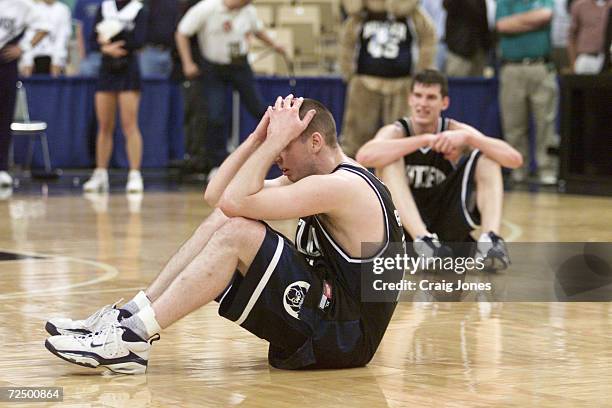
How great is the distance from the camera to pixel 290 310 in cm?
504

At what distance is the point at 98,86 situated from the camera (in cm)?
1386

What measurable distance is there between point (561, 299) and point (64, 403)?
3.50 m

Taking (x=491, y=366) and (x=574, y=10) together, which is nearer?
(x=491, y=366)

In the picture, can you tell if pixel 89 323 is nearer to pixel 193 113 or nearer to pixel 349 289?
pixel 349 289

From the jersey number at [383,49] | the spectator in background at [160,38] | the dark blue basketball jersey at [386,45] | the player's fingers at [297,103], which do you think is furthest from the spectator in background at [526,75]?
the player's fingers at [297,103]

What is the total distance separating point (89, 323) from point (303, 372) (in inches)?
34.0

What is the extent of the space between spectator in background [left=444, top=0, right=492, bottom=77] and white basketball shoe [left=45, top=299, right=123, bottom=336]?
36.3 ft

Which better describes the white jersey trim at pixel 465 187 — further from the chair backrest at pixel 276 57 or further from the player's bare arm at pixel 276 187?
the chair backrest at pixel 276 57

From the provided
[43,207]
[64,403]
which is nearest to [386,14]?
[43,207]

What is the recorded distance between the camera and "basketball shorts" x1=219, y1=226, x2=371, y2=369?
498 cm

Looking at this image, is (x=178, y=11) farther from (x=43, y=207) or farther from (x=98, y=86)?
(x=43, y=207)

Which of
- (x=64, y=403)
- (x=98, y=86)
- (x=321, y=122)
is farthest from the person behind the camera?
(x=98, y=86)

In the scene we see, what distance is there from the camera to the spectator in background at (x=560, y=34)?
16484 mm

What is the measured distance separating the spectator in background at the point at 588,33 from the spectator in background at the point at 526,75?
289 millimetres
